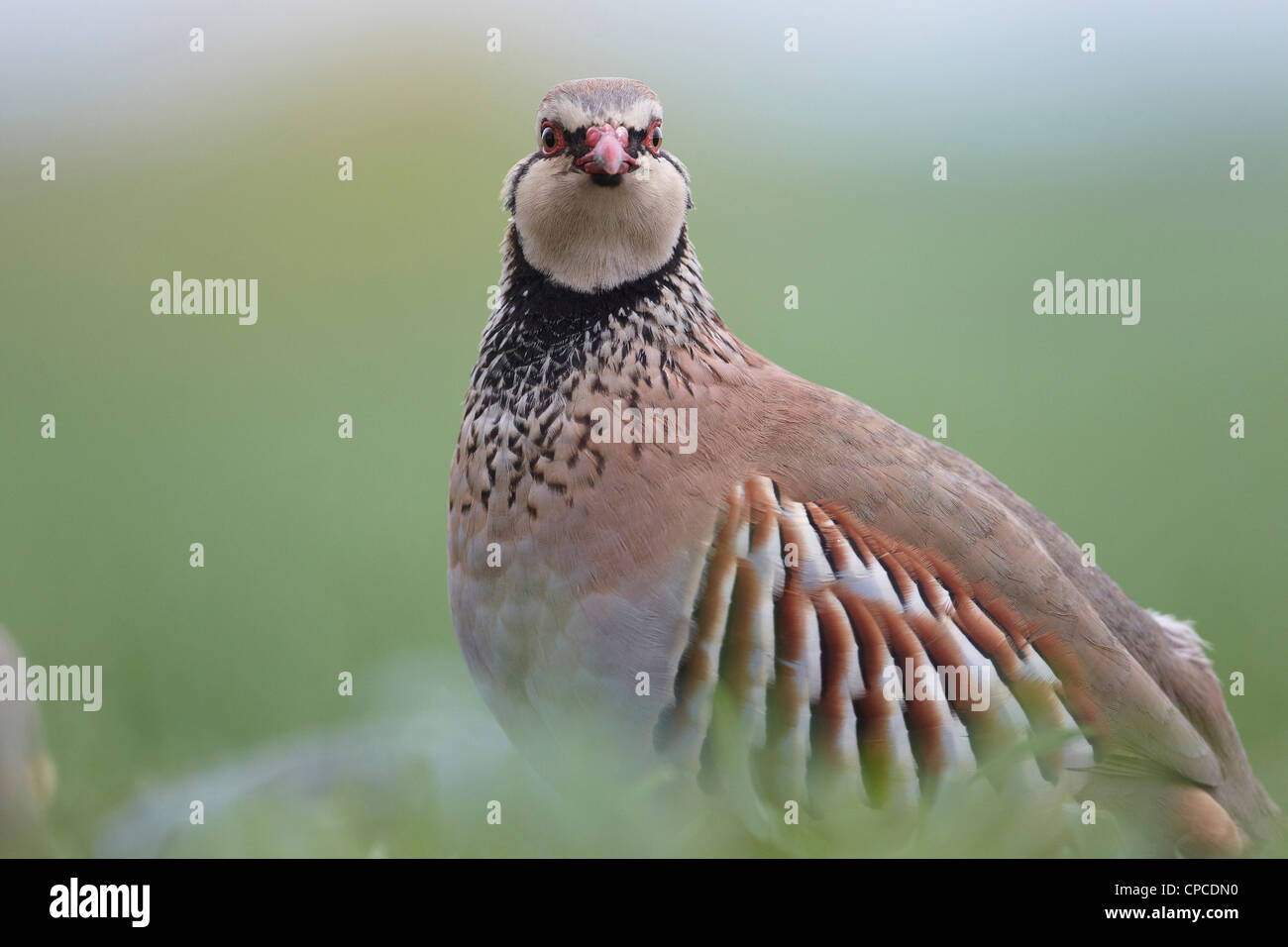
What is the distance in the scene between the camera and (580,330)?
365 centimetres

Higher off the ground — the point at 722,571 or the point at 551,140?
the point at 551,140

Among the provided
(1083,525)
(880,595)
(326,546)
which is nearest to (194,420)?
(326,546)

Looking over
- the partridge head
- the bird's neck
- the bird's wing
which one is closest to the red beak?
the partridge head

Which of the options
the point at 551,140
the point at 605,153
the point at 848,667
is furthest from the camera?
the point at 551,140

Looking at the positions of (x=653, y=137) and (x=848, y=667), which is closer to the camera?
(x=848, y=667)

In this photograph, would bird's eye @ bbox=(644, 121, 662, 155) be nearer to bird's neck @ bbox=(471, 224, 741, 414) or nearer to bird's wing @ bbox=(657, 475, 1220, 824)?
bird's neck @ bbox=(471, 224, 741, 414)

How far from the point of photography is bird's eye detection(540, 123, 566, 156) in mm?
3590

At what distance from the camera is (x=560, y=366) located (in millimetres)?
3619

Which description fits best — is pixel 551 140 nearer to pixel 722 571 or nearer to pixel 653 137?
pixel 653 137

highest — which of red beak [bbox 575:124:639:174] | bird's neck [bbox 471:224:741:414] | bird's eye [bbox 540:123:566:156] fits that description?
bird's eye [bbox 540:123:566:156]

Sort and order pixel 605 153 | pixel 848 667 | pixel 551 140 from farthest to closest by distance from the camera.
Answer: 1. pixel 551 140
2. pixel 605 153
3. pixel 848 667

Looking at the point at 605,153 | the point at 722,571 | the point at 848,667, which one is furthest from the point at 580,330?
the point at 848,667

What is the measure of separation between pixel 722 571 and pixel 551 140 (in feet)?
3.91

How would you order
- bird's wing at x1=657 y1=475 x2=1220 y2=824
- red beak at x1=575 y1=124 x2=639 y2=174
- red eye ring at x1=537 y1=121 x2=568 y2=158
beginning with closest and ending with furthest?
bird's wing at x1=657 y1=475 x2=1220 y2=824 → red beak at x1=575 y1=124 x2=639 y2=174 → red eye ring at x1=537 y1=121 x2=568 y2=158
